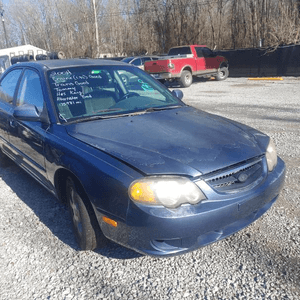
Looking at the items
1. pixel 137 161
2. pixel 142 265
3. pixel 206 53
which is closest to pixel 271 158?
pixel 137 161

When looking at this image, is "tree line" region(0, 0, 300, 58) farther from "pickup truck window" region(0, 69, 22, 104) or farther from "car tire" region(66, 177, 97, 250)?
"car tire" region(66, 177, 97, 250)

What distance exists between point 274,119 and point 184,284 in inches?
234

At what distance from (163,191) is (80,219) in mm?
875

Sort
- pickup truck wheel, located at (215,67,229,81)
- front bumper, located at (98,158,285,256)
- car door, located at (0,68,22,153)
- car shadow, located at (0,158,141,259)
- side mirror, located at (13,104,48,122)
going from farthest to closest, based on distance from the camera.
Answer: pickup truck wheel, located at (215,67,229,81), car door, located at (0,68,22,153), side mirror, located at (13,104,48,122), car shadow, located at (0,158,141,259), front bumper, located at (98,158,285,256)

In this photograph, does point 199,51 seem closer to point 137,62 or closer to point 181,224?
point 137,62

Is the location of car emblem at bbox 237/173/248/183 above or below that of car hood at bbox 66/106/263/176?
below

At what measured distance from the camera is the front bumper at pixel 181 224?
2203mm

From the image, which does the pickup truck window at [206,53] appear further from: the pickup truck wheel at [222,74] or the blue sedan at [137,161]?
the blue sedan at [137,161]

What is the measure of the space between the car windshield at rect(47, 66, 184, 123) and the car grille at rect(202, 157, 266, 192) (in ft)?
4.28

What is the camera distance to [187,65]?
15414mm

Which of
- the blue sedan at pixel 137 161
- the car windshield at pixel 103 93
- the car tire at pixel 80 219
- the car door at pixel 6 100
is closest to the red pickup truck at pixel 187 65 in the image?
the car door at pixel 6 100

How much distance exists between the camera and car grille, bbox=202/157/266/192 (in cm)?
235

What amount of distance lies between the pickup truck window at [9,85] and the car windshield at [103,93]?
95cm

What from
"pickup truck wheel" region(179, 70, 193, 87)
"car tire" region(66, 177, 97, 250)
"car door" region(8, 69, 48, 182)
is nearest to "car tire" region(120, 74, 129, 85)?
"car door" region(8, 69, 48, 182)
